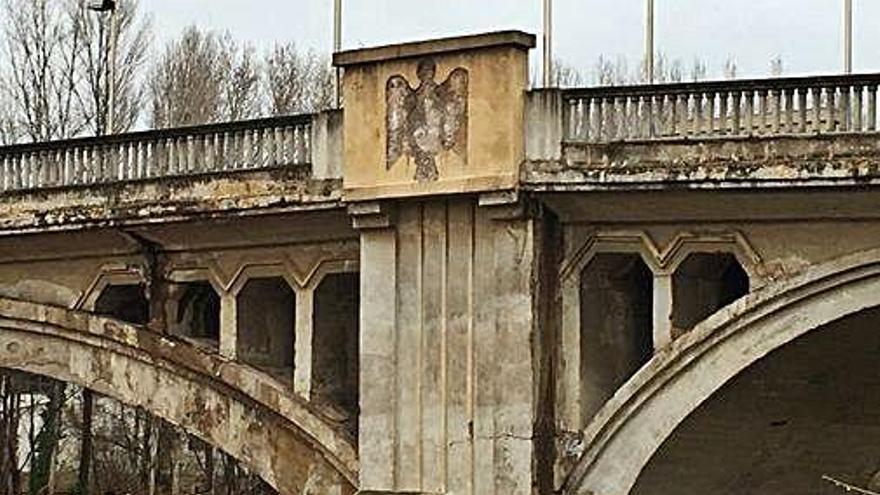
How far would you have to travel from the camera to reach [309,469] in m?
17.3

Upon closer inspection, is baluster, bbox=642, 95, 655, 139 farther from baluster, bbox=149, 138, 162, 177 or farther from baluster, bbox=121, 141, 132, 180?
baluster, bbox=121, 141, 132, 180

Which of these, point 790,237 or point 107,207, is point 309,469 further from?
point 790,237

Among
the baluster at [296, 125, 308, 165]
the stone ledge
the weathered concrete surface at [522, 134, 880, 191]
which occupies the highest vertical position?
the stone ledge

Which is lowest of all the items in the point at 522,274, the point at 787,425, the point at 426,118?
the point at 787,425

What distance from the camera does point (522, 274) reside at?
15.0 metres

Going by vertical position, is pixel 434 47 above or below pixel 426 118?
above

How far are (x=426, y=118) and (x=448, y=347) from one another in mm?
1806

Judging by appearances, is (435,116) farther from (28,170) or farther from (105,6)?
(105,6)

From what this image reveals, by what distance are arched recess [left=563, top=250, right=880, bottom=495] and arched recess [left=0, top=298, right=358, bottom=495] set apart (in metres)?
2.54

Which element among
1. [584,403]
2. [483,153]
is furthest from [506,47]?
[584,403]

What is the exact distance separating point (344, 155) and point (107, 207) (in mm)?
3117

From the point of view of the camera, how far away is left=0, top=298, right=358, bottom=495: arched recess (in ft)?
56.3

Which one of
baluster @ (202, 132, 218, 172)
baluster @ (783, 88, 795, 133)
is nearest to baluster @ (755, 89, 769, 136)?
baluster @ (783, 88, 795, 133)

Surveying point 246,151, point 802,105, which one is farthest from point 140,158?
point 802,105
